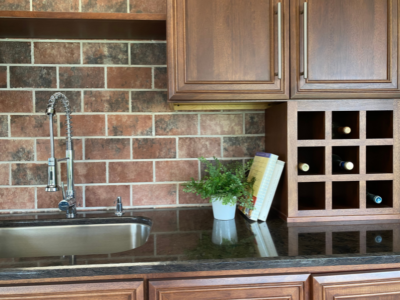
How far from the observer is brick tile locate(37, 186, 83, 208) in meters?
1.61

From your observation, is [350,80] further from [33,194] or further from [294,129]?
[33,194]

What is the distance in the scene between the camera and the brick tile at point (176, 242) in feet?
3.45

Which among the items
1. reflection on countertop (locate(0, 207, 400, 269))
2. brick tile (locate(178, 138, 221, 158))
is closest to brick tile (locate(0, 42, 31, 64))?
reflection on countertop (locate(0, 207, 400, 269))

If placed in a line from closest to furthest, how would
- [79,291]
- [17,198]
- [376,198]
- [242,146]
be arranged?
[79,291]
[376,198]
[17,198]
[242,146]

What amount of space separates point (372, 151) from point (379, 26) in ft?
1.92

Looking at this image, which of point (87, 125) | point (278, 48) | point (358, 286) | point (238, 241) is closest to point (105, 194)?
point (87, 125)

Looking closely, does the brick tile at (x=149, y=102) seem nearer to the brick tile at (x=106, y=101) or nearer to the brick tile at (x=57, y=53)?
the brick tile at (x=106, y=101)

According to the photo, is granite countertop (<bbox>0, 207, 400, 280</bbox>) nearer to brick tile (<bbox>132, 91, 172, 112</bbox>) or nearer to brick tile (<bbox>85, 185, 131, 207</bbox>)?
brick tile (<bbox>85, 185, 131, 207</bbox>)

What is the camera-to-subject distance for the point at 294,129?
53.4 inches

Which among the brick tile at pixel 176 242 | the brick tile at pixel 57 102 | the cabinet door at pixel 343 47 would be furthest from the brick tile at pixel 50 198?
the cabinet door at pixel 343 47

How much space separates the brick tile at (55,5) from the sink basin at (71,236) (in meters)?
1.02

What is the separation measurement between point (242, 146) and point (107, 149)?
698mm

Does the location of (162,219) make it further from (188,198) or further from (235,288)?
(235,288)

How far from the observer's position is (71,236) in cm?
150
